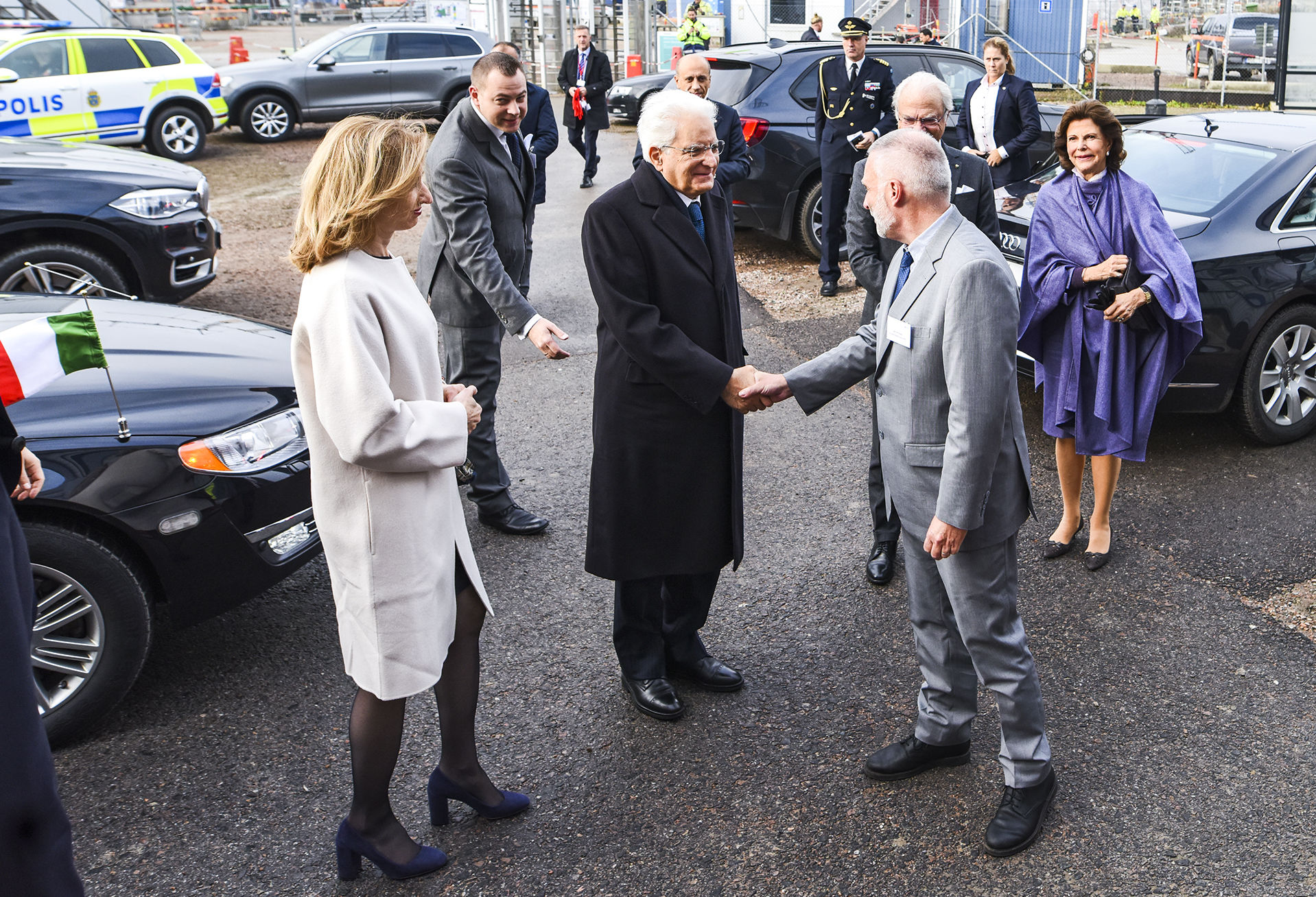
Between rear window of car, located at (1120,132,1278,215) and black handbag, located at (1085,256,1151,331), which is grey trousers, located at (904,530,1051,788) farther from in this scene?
rear window of car, located at (1120,132,1278,215)

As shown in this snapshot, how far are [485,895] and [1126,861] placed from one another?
5.33 feet

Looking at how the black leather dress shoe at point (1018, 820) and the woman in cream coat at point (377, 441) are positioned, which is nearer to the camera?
the woman in cream coat at point (377, 441)

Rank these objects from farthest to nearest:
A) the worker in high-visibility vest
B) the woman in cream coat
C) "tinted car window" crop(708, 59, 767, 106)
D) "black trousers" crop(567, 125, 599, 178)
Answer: the worker in high-visibility vest
"black trousers" crop(567, 125, 599, 178)
"tinted car window" crop(708, 59, 767, 106)
the woman in cream coat

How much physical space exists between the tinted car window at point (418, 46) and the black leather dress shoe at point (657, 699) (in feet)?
53.7

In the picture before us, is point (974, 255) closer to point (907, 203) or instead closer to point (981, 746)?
point (907, 203)

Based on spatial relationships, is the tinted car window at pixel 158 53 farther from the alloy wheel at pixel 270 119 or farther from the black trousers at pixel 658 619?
the black trousers at pixel 658 619

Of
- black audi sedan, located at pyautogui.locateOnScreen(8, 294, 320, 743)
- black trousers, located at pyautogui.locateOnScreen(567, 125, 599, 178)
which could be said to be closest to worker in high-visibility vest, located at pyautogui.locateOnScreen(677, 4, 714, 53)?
black trousers, located at pyautogui.locateOnScreen(567, 125, 599, 178)

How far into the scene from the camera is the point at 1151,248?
14.6ft

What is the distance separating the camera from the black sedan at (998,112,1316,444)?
544cm

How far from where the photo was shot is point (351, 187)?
2496 mm

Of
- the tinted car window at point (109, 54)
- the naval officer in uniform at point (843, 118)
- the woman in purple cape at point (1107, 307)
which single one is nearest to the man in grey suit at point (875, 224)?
the woman in purple cape at point (1107, 307)

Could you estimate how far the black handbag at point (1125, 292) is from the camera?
4449mm

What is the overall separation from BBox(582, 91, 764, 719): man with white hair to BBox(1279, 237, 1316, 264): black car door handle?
3.43 metres

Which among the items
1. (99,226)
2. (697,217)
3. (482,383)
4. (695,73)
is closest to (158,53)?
(99,226)
